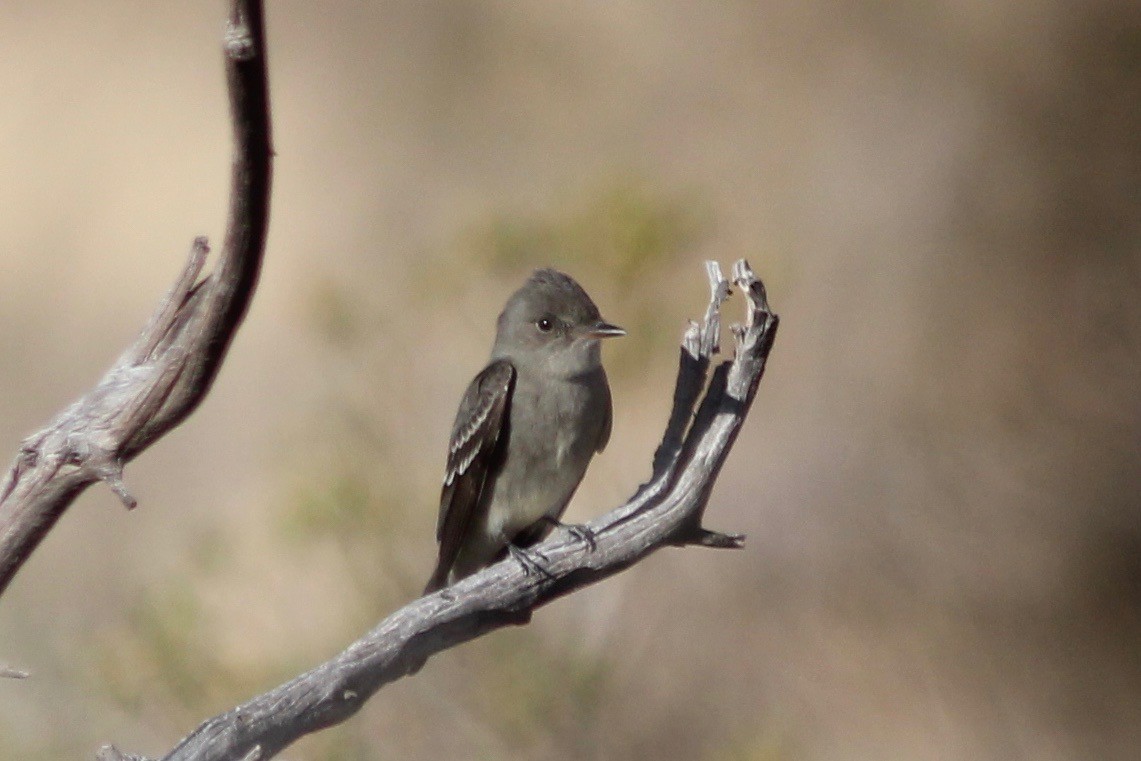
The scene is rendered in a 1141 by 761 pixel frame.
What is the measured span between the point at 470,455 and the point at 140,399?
6.36 ft

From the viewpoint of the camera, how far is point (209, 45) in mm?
10023

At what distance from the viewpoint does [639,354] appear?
582cm

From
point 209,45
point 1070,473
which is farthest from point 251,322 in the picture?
point 1070,473

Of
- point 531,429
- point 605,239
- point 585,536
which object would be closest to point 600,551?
point 585,536

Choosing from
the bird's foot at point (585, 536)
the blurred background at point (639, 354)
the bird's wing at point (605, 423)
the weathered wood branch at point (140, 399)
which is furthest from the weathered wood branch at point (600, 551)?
the blurred background at point (639, 354)

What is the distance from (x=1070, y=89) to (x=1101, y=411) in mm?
1766

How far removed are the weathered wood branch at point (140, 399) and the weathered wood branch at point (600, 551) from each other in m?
0.49

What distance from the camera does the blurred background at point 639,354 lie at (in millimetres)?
5789

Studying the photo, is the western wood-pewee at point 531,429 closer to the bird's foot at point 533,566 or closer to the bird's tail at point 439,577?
the bird's tail at point 439,577

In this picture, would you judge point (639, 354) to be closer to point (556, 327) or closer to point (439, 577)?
point (556, 327)

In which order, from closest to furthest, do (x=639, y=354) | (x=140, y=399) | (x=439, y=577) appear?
1. (x=140, y=399)
2. (x=439, y=577)
3. (x=639, y=354)

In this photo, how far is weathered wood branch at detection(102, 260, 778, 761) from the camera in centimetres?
243

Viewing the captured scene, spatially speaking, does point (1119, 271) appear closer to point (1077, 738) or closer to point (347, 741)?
point (1077, 738)

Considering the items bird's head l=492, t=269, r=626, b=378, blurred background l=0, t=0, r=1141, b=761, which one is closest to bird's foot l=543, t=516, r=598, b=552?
bird's head l=492, t=269, r=626, b=378
